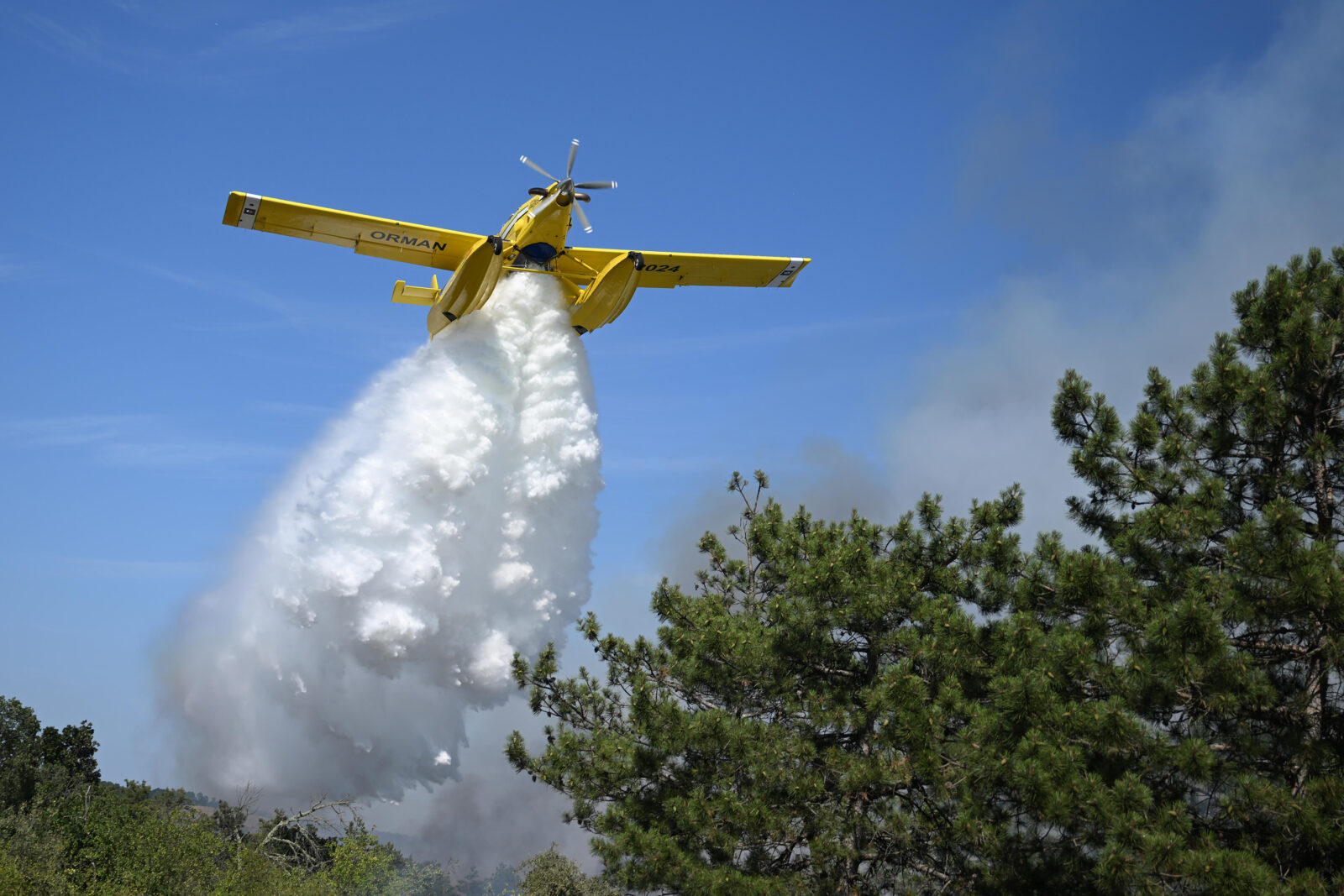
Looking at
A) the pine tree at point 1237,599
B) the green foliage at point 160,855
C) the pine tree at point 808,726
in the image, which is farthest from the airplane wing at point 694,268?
the green foliage at point 160,855

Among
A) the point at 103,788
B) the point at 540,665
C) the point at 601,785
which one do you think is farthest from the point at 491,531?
the point at 103,788

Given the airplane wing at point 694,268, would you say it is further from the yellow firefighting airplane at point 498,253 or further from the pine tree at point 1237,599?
the pine tree at point 1237,599

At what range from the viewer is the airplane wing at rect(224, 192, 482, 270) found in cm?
1803

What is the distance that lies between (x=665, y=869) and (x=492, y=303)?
13.1 m

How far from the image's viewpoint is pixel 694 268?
72.3ft

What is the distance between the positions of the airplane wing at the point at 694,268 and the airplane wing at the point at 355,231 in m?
2.30

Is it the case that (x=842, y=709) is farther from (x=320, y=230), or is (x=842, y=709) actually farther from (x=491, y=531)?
(x=320, y=230)

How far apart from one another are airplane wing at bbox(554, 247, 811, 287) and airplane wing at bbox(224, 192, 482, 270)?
2300mm

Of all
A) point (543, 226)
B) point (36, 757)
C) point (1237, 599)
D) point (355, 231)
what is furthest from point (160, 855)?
point (36, 757)

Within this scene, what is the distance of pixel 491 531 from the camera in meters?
20.1

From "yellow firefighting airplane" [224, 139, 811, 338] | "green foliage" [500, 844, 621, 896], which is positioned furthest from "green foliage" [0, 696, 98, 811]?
Answer: "yellow firefighting airplane" [224, 139, 811, 338]

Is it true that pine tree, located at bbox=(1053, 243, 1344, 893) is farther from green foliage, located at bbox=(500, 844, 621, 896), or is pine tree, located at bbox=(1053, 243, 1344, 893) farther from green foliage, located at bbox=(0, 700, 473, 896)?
green foliage, located at bbox=(500, 844, 621, 896)

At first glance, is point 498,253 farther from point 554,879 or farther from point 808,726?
point 554,879

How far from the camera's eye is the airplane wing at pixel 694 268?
813 inches
